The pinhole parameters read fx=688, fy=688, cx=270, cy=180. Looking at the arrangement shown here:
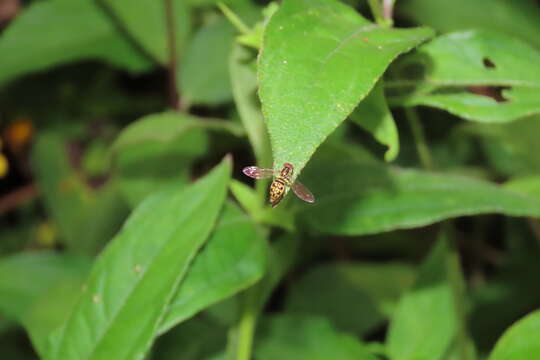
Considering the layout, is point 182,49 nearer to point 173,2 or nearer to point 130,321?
point 173,2

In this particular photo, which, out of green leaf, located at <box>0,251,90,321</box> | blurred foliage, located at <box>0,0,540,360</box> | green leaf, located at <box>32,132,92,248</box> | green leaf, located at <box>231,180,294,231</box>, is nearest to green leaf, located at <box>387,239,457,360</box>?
blurred foliage, located at <box>0,0,540,360</box>

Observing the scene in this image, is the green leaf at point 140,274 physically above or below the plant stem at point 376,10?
below

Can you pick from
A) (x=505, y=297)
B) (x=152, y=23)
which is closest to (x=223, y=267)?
(x=152, y=23)

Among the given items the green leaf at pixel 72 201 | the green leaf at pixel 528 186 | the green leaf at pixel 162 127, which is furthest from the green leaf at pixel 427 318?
the green leaf at pixel 72 201

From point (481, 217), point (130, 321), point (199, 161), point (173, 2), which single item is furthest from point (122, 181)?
point (481, 217)

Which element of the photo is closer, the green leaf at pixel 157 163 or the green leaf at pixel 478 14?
the green leaf at pixel 157 163

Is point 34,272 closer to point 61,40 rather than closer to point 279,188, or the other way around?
point 61,40

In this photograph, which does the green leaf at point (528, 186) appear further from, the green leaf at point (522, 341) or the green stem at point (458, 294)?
the green leaf at point (522, 341)
